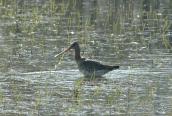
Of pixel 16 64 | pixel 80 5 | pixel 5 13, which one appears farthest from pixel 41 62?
pixel 80 5

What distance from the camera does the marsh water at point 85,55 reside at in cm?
1184

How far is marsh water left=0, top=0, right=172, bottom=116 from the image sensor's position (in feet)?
38.8

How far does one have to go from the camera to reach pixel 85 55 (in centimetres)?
1593

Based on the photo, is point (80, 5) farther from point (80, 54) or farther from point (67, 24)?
point (80, 54)

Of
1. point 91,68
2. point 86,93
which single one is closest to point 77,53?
point 91,68

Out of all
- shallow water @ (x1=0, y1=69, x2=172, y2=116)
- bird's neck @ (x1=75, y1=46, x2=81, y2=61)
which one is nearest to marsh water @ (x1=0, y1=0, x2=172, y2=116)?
shallow water @ (x1=0, y1=69, x2=172, y2=116)

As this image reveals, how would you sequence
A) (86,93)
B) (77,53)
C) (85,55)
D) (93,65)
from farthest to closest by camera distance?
(85,55)
(77,53)
(93,65)
(86,93)

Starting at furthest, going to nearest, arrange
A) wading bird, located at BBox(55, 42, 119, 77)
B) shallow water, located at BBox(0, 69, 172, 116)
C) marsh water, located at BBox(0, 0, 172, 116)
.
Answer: wading bird, located at BBox(55, 42, 119, 77) < marsh water, located at BBox(0, 0, 172, 116) < shallow water, located at BBox(0, 69, 172, 116)

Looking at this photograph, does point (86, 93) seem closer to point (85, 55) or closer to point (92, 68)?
point (92, 68)

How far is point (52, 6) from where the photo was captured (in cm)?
2133

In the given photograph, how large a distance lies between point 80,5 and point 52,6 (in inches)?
44.5

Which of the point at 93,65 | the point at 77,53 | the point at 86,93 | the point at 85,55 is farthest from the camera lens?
the point at 85,55

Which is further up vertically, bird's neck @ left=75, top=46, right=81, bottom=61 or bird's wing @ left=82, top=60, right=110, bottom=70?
bird's neck @ left=75, top=46, right=81, bottom=61

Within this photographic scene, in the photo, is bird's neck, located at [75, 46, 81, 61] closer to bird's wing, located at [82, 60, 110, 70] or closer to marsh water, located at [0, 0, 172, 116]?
marsh water, located at [0, 0, 172, 116]
